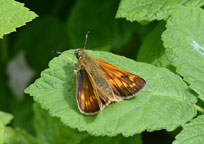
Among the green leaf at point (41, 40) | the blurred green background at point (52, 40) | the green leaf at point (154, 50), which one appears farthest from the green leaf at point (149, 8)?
the green leaf at point (41, 40)

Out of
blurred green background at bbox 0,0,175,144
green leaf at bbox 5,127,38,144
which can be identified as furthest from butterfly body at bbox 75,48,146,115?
blurred green background at bbox 0,0,175,144

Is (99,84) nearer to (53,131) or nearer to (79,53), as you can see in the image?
(79,53)

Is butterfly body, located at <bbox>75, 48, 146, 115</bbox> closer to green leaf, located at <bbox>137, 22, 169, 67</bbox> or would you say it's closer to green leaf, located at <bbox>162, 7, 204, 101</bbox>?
green leaf, located at <bbox>162, 7, 204, 101</bbox>

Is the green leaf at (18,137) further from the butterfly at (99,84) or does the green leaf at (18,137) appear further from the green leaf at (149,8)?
the green leaf at (149,8)

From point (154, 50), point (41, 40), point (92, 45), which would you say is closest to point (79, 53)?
point (154, 50)

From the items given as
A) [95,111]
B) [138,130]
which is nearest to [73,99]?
[95,111]

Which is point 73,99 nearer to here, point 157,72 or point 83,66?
point 83,66
